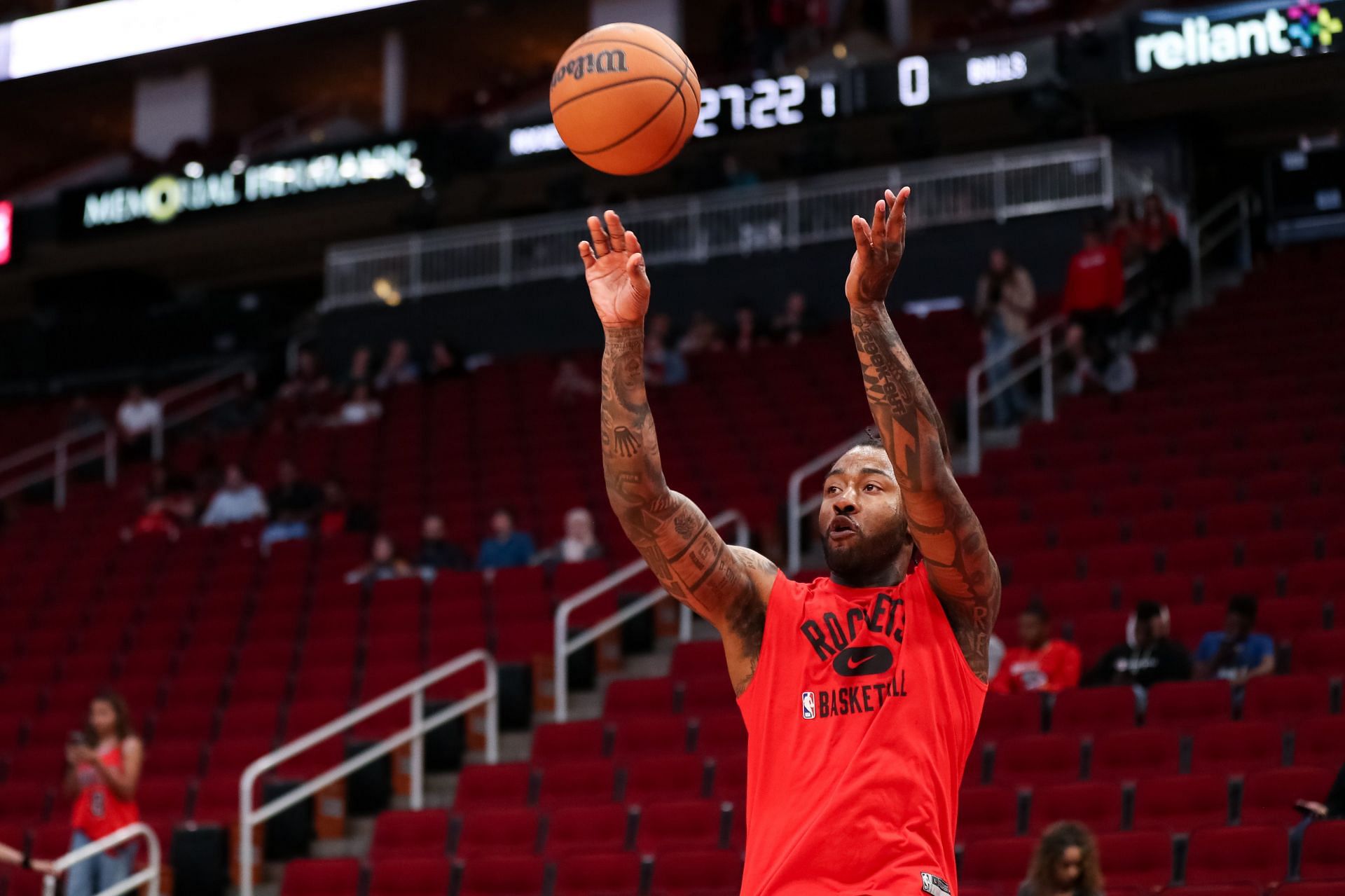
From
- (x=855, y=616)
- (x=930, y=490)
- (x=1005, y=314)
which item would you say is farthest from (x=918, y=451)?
(x=1005, y=314)

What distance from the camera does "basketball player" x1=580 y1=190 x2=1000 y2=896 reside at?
329 cm

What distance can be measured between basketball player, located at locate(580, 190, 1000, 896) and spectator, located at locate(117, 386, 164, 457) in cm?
1472

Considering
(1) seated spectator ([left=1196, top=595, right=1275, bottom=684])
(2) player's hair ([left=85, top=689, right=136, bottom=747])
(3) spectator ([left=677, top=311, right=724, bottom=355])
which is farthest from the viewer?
(3) spectator ([left=677, top=311, right=724, bottom=355])

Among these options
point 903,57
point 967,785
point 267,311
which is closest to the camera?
point 967,785

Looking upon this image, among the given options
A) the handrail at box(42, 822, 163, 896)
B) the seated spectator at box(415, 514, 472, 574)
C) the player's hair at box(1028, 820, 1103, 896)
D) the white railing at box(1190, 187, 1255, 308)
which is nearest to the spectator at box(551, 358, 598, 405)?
the seated spectator at box(415, 514, 472, 574)

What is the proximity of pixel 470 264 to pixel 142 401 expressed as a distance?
358 centimetres

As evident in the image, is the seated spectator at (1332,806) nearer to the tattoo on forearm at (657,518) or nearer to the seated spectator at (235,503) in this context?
the tattoo on forearm at (657,518)

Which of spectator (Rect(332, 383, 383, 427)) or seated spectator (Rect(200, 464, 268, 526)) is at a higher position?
spectator (Rect(332, 383, 383, 427))

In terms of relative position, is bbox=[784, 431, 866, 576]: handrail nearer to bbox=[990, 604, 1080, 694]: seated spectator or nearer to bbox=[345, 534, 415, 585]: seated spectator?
bbox=[990, 604, 1080, 694]: seated spectator

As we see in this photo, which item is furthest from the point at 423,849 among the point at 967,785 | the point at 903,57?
the point at 903,57

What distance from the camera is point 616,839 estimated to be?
809 centimetres

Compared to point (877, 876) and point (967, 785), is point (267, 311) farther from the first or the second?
point (877, 876)

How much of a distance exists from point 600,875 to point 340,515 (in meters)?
6.73

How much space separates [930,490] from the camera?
3.43 meters
